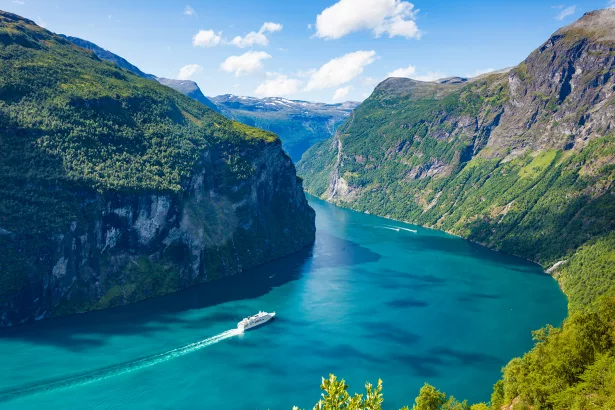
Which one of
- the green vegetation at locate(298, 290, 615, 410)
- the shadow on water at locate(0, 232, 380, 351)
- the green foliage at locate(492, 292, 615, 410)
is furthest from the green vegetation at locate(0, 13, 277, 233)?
the green foliage at locate(492, 292, 615, 410)

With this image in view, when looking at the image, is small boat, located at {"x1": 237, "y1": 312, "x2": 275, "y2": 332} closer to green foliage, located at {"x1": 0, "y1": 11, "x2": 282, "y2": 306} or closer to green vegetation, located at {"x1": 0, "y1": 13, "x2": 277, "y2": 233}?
green foliage, located at {"x1": 0, "y1": 11, "x2": 282, "y2": 306}

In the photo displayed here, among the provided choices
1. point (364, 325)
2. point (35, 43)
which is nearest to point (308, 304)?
point (364, 325)

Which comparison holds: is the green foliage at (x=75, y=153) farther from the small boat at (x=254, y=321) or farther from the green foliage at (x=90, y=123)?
the small boat at (x=254, y=321)

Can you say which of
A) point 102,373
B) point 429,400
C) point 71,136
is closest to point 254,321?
point 102,373

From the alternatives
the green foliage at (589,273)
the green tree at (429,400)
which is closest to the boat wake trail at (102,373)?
the green tree at (429,400)

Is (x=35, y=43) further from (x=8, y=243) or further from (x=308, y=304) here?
(x=308, y=304)

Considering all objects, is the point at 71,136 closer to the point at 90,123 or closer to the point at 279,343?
the point at 90,123

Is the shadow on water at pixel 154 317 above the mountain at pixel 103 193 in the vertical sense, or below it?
below
